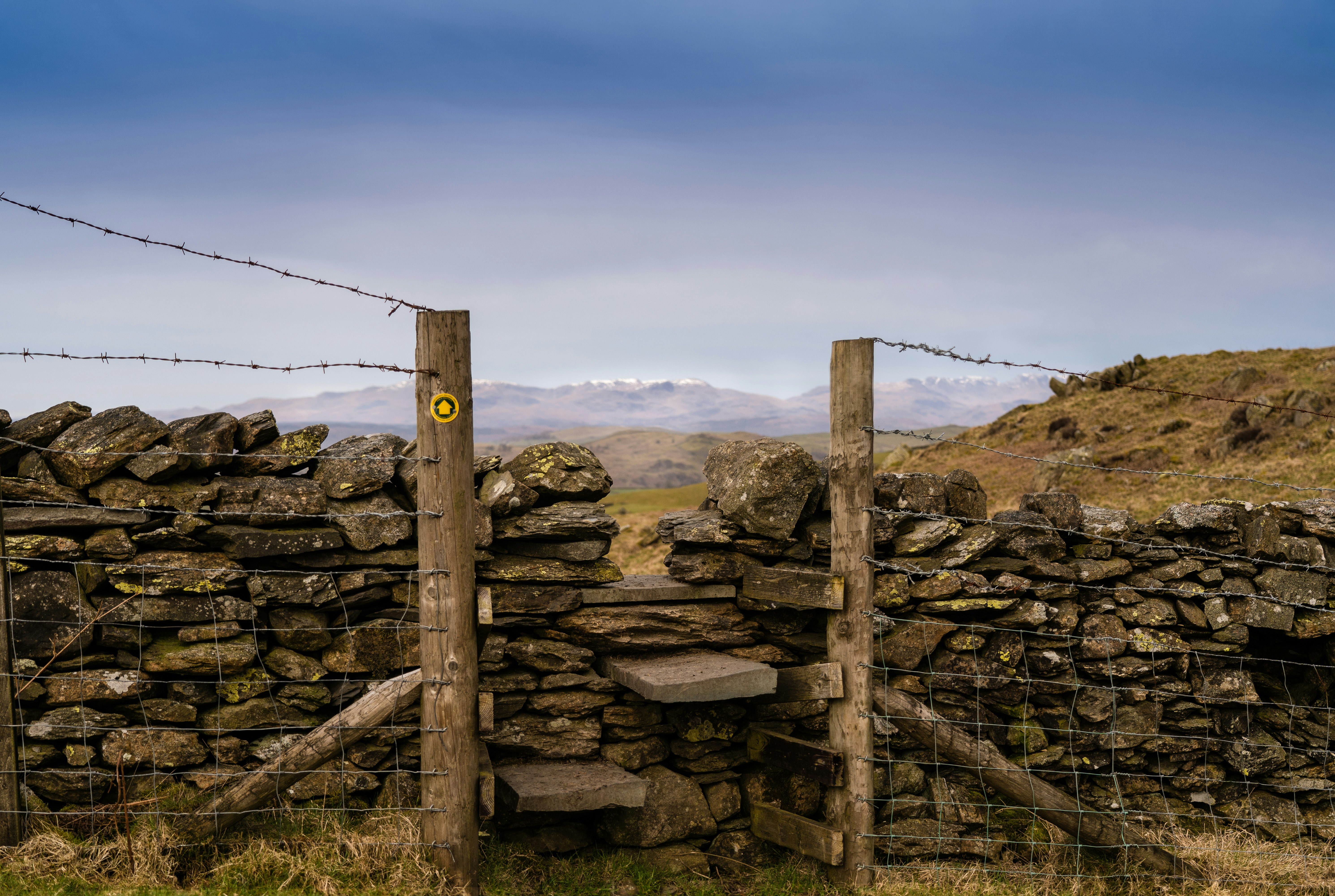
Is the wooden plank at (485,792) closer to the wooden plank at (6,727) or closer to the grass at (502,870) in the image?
the grass at (502,870)

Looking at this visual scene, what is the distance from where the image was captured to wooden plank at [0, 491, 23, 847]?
5.43 meters

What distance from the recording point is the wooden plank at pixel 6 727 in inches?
214

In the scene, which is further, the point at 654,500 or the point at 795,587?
the point at 654,500

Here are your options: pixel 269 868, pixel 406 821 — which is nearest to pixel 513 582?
pixel 406 821

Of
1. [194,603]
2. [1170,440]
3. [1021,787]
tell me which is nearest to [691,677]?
[1021,787]

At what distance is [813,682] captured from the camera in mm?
6184

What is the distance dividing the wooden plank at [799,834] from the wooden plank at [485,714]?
2335 millimetres

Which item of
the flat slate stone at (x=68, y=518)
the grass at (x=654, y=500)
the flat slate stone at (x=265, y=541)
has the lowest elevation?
the grass at (x=654, y=500)

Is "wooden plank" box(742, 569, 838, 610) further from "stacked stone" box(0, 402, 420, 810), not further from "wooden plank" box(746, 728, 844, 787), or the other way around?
"stacked stone" box(0, 402, 420, 810)

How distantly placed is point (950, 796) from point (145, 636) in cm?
596

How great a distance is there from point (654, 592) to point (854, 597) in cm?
156

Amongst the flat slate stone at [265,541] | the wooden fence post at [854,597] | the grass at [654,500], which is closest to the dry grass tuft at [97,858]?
the flat slate stone at [265,541]

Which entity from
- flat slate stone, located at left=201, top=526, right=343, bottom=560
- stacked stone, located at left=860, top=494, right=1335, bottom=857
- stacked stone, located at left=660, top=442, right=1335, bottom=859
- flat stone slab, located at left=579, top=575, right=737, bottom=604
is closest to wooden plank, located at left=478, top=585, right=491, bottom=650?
flat stone slab, located at left=579, top=575, right=737, bottom=604

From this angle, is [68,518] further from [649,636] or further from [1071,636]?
[1071,636]
